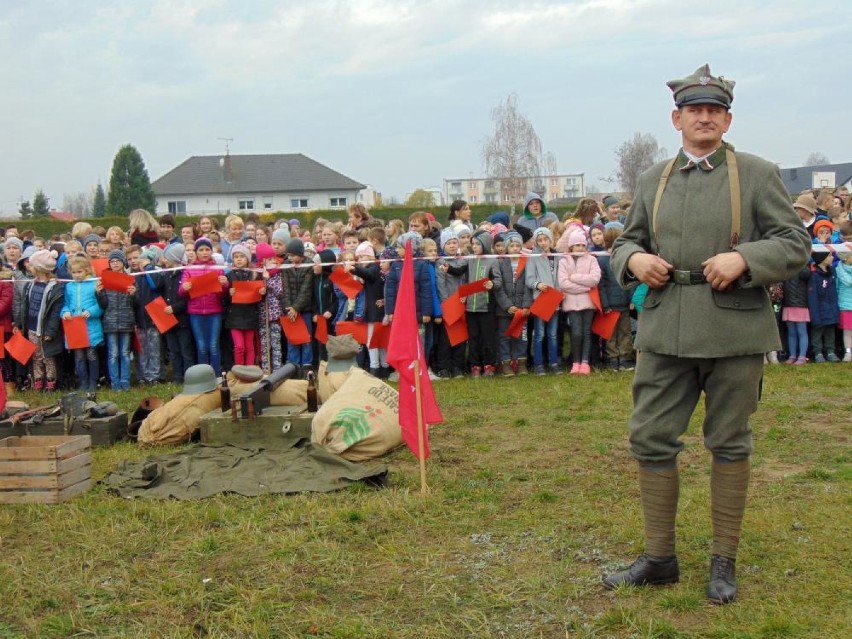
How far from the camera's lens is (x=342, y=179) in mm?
78812

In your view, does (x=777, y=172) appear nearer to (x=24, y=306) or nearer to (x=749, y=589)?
(x=749, y=589)

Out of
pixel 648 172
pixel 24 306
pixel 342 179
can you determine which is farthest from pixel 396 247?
pixel 342 179

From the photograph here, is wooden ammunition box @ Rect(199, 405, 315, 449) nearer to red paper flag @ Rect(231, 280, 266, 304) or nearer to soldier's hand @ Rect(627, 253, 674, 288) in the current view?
red paper flag @ Rect(231, 280, 266, 304)

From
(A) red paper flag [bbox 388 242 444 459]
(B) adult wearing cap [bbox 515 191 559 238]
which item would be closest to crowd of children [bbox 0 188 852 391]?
(B) adult wearing cap [bbox 515 191 559 238]

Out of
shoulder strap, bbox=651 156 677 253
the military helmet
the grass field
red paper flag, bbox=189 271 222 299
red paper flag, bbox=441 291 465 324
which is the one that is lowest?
the grass field

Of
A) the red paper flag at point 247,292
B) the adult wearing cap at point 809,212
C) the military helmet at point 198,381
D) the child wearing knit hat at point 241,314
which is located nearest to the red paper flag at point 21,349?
the child wearing knit hat at point 241,314

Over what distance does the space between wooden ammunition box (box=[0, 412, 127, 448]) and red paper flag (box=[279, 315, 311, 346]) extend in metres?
3.18

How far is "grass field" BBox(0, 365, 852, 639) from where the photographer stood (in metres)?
3.92

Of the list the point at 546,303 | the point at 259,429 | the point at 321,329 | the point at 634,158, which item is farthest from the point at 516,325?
the point at 634,158

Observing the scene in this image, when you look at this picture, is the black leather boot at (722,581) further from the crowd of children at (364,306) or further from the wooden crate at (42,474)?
the crowd of children at (364,306)

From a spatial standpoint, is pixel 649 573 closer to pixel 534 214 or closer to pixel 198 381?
pixel 198 381

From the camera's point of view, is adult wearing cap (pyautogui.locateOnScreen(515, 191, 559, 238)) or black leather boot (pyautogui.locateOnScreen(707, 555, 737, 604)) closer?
black leather boot (pyautogui.locateOnScreen(707, 555, 737, 604))

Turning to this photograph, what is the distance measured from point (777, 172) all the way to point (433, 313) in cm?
704

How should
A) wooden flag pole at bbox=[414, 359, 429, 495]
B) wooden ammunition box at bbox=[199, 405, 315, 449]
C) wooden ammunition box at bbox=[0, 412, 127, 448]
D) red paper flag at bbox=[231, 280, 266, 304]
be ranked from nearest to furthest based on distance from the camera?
wooden flag pole at bbox=[414, 359, 429, 495] → wooden ammunition box at bbox=[199, 405, 315, 449] → wooden ammunition box at bbox=[0, 412, 127, 448] → red paper flag at bbox=[231, 280, 266, 304]
